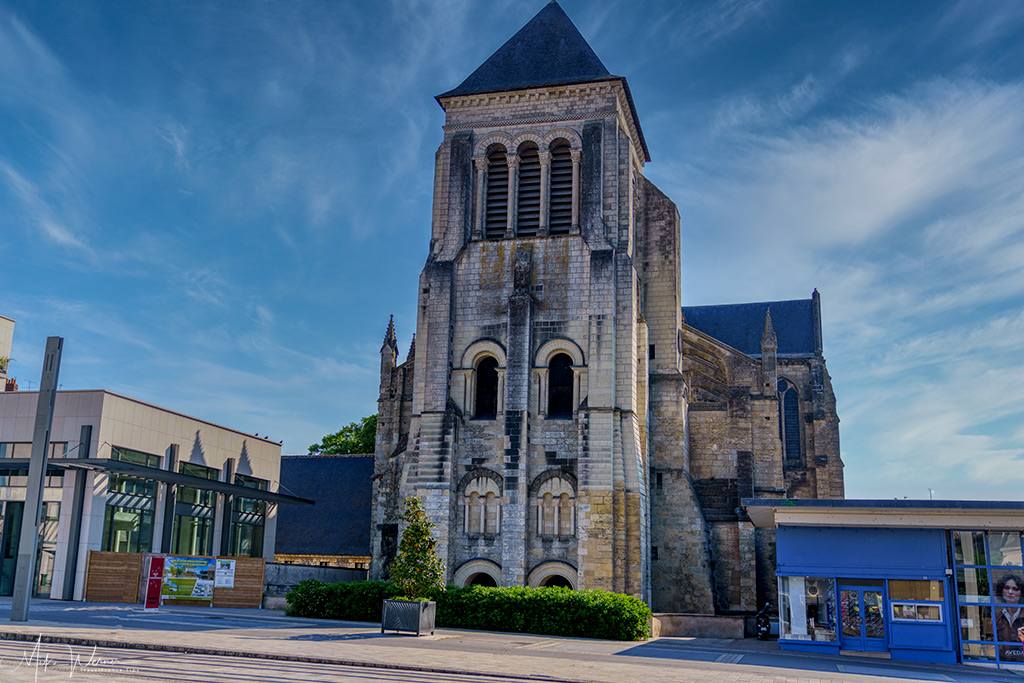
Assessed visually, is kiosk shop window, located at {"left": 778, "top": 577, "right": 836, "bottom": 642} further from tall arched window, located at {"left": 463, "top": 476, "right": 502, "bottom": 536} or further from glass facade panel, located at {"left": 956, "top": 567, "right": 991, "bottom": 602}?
tall arched window, located at {"left": 463, "top": 476, "right": 502, "bottom": 536}

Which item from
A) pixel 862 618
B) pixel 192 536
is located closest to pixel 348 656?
pixel 862 618

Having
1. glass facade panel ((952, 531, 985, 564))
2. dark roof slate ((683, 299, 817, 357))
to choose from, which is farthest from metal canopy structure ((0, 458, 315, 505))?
dark roof slate ((683, 299, 817, 357))

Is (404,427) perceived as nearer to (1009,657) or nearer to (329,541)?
(329,541)

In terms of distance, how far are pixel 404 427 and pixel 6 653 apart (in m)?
→ 23.3

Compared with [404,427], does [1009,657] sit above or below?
below

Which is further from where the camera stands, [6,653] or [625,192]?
[625,192]

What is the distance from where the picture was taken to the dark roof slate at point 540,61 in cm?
3522

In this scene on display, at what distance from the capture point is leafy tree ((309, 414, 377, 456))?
50.8 m

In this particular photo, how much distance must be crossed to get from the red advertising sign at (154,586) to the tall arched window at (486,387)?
1175cm

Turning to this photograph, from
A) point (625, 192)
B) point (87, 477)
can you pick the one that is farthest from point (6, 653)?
point (625, 192)

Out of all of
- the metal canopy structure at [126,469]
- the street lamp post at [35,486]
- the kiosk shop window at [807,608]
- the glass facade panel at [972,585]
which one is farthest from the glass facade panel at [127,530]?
the glass facade panel at [972,585]

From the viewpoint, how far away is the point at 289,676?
12.9 meters

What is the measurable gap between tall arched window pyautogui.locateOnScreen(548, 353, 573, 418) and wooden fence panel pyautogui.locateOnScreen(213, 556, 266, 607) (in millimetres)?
10874

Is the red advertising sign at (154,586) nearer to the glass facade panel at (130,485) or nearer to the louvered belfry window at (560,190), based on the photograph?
the glass facade panel at (130,485)
